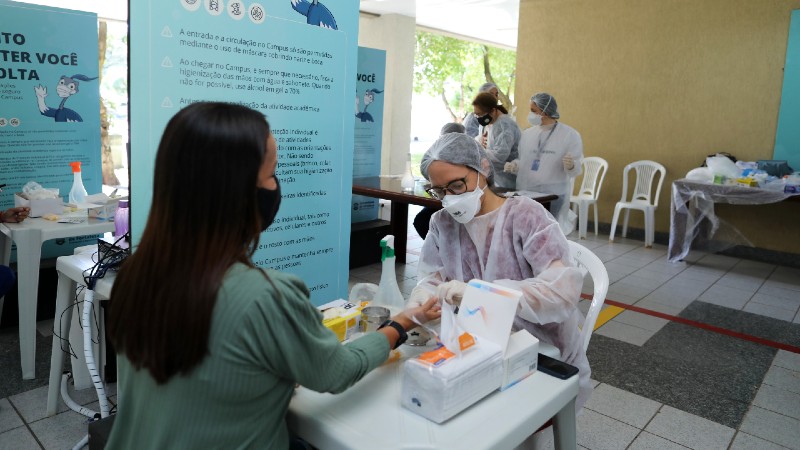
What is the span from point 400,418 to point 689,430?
1.85 m

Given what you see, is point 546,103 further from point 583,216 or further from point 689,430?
point 689,430

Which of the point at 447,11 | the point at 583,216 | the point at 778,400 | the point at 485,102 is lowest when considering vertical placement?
the point at 778,400

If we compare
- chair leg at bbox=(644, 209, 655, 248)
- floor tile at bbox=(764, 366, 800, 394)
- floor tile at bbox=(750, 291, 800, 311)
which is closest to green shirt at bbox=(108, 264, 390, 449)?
floor tile at bbox=(764, 366, 800, 394)

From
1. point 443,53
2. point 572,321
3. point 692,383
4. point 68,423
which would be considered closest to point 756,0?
point 692,383

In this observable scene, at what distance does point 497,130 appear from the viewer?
15.5 feet

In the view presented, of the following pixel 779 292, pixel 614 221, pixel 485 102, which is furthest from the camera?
pixel 614 221

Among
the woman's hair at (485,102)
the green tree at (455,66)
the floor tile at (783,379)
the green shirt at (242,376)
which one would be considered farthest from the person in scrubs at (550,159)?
the green tree at (455,66)

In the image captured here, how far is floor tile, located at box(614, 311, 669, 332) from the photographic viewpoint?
139 inches

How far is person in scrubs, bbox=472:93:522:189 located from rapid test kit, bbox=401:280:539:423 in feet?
11.7

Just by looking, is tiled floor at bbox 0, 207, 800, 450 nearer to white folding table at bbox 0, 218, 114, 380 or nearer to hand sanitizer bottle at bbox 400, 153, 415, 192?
white folding table at bbox 0, 218, 114, 380

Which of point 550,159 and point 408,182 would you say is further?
point 550,159

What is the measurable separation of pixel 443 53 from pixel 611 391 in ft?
35.0

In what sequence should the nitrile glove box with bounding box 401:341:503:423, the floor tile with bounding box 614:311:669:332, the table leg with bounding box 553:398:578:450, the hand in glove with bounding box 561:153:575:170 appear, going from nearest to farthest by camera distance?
1. the nitrile glove box with bounding box 401:341:503:423
2. the table leg with bounding box 553:398:578:450
3. the floor tile with bounding box 614:311:669:332
4. the hand in glove with bounding box 561:153:575:170

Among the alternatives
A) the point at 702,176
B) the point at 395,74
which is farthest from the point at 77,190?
the point at 395,74
